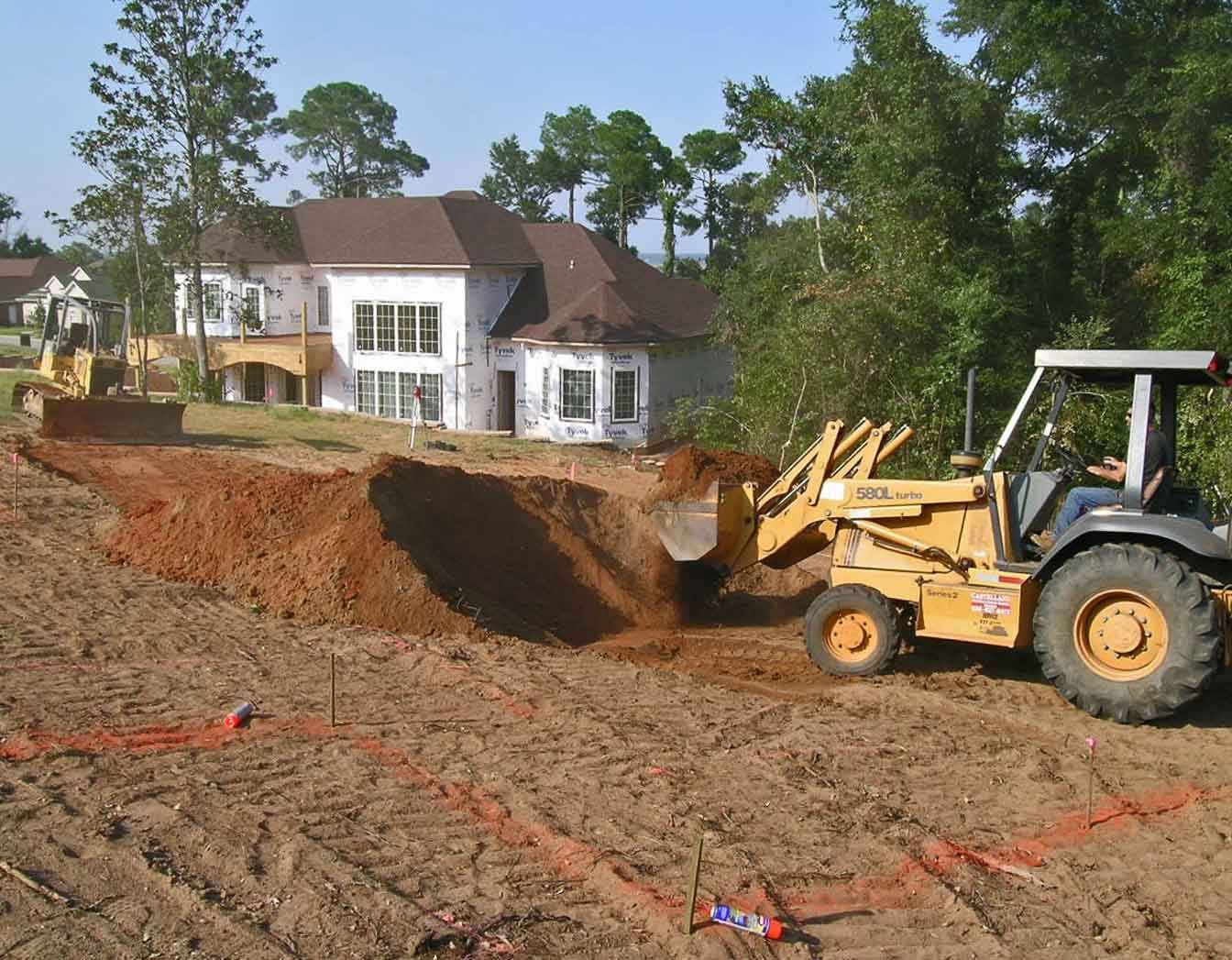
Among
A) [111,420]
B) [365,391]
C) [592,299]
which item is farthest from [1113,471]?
[365,391]

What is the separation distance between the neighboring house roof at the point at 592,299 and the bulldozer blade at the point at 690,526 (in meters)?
19.9

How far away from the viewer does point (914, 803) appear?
7438 millimetres

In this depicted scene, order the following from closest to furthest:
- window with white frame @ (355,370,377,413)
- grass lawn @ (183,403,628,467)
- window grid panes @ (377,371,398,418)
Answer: grass lawn @ (183,403,628,467), window grid panes @ (377,371,398,418), window with white frame @ (355,370,377,413)

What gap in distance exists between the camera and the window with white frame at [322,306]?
124 feet

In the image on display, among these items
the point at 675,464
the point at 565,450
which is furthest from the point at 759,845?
the point at 565,450

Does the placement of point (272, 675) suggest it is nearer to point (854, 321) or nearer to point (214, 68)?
point (854, 321)

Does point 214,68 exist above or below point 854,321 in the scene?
above

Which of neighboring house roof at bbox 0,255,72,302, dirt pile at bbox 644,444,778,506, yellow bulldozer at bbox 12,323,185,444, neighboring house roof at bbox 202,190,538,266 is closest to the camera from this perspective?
dirt pile at bbox 644,444,778,506

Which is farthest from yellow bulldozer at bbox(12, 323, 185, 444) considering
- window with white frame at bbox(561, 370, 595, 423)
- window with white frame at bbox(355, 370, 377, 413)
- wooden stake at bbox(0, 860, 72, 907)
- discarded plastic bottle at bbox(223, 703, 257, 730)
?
wooden stake at bbox(0, 860, 72, 907)

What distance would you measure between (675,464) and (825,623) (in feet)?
16.2

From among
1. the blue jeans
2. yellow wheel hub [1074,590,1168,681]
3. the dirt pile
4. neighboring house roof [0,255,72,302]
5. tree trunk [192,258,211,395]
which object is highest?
neighboring house roof [0,255,72,302]

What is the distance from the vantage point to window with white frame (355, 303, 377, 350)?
35.2 metres

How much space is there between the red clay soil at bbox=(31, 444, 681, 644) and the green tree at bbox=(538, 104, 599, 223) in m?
40.9

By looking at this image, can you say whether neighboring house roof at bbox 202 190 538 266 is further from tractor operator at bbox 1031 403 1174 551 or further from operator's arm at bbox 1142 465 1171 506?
operator's arm at bbox 1142 465 1171 506
